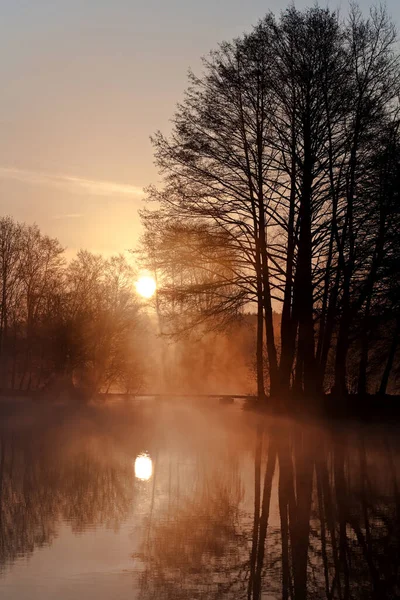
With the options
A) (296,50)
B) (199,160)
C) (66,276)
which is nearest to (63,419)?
(199,160)

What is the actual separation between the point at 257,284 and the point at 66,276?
120 ft

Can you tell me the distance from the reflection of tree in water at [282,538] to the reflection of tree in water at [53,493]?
91 cm

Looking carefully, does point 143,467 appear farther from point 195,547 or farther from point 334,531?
point 195,547

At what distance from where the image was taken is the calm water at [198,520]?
7277 millimetres

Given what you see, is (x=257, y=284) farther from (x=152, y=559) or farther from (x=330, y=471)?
(x=152, y=559)

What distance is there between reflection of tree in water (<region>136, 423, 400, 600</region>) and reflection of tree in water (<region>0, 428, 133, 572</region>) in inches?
35.8

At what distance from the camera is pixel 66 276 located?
216 ft

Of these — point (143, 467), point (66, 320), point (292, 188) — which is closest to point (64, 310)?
point (66, 320)

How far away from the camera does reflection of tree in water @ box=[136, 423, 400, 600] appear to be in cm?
718

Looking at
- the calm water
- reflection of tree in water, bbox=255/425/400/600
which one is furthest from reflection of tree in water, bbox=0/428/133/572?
reflection of tree in water, bbox=255/425/400/600

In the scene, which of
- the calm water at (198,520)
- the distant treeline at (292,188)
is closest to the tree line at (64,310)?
the distant treeline at (292,188)

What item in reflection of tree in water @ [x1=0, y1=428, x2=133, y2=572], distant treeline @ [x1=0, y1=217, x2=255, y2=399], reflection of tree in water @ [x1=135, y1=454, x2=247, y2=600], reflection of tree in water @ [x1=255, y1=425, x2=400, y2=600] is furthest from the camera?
distant treeline @ [x1=0, y1=217, x2=255, y2=399]

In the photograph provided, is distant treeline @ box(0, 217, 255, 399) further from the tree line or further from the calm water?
the calm water

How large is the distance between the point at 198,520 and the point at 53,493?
2.75 metres
